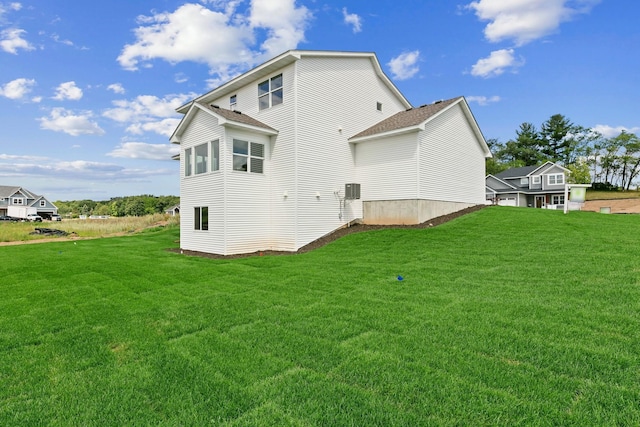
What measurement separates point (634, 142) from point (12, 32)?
62.6 meters

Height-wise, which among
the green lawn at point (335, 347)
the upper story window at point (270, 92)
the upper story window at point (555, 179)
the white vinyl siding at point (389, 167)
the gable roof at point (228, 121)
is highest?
the upper story window at point (270, 92)

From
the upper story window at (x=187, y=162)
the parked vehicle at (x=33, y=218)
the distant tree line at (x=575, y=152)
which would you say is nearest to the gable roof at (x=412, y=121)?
the upper story window at (x=187, y=162)

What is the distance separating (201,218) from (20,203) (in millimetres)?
72046

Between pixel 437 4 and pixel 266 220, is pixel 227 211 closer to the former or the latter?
pixel 266 220

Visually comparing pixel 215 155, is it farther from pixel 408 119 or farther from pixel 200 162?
pixel 408 119

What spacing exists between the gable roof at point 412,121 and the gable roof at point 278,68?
2.15m

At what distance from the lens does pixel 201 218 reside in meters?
14.3

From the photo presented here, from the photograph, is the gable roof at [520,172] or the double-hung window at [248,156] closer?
the double-hung window at [248,156]

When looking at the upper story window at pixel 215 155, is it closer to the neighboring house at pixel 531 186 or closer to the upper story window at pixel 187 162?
the upper story window at pixel 187 162

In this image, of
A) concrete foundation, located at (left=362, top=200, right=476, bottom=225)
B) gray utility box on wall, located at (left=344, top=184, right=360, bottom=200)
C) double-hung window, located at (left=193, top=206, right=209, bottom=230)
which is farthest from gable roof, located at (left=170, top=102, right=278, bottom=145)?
concrete foundation, located at (left=362, top=200, right=476, bottom=225)

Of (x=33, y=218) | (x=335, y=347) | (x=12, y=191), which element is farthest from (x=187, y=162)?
(x=12, y=191)

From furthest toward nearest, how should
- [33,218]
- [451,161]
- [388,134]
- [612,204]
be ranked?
[33,218]
[612,204]
[451,161]
[388,134]

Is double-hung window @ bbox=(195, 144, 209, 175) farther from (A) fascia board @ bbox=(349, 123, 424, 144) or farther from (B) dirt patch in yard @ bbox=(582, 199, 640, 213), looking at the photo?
(B) dirt patch in yard @ bbox=(582, 199, 640, 213)

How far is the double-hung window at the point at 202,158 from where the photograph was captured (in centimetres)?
1408
